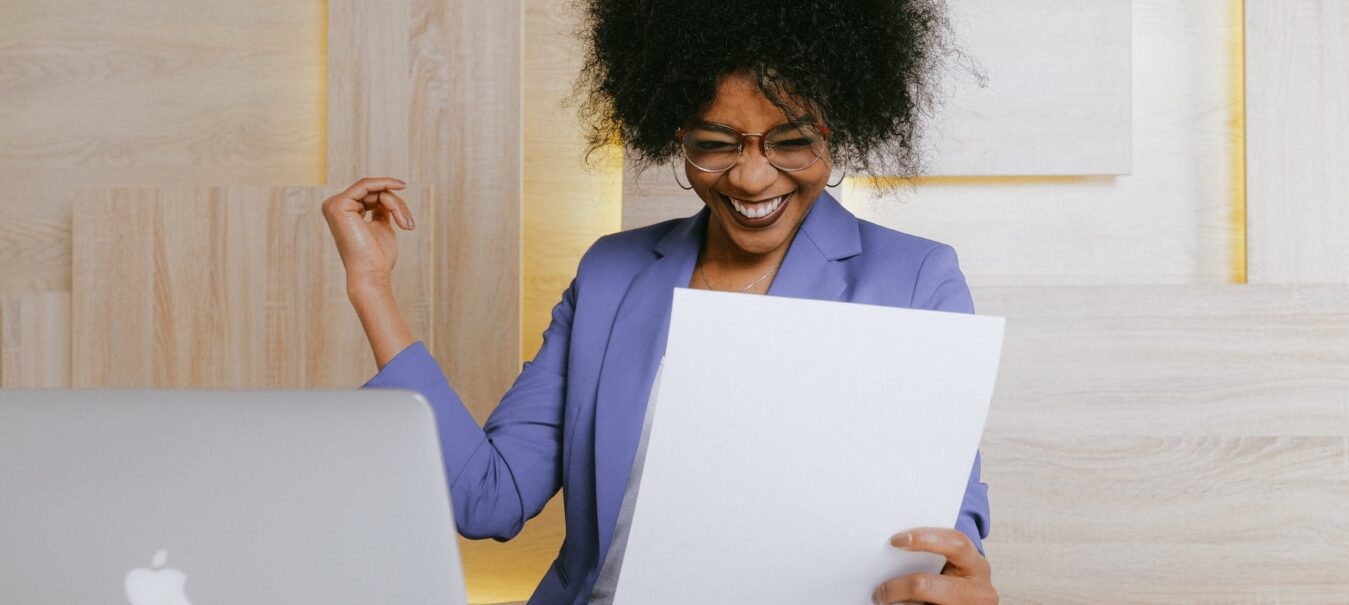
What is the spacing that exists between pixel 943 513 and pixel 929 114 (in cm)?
129

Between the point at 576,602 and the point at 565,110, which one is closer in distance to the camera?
the point at 576,602

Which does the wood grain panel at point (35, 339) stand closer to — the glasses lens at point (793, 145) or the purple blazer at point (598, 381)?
the purple blazer at point (598, 381)

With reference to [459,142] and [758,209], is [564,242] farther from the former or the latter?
[758,209]

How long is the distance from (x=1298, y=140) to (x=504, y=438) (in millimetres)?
1571

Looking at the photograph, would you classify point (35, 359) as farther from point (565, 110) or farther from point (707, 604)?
point (707, 604)

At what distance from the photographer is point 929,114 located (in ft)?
6.59

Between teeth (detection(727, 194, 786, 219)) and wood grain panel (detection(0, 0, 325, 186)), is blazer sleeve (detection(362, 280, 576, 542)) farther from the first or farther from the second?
wood grain panel (detection(0, 0, 325, 186))

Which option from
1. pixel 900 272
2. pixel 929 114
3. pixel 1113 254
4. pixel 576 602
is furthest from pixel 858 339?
pixel 1113 254

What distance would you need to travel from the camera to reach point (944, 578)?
2.97 ft

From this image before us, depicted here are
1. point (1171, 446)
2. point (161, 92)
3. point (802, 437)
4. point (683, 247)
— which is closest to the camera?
point (802, 437)

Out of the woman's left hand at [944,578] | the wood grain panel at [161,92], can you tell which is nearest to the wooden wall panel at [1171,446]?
→ the woman's left hand at [944,578]

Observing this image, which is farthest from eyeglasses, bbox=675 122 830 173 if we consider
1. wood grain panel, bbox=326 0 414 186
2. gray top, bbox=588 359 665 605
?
wood grain panel, bbox=326 0 414 186

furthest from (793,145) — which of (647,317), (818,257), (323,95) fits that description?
(323,95)

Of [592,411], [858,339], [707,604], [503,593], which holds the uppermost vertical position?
[858,339]
